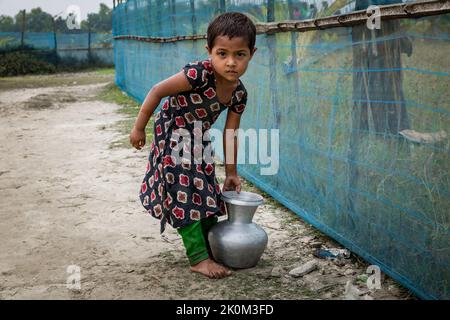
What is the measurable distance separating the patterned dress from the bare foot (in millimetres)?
241

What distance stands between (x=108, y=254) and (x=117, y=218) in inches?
25.3

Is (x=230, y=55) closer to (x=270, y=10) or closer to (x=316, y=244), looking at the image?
(x=316, y=244)

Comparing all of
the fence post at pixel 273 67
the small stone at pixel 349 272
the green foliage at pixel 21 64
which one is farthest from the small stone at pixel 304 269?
the green foliage at pixel 21 64

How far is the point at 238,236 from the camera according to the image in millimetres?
2734

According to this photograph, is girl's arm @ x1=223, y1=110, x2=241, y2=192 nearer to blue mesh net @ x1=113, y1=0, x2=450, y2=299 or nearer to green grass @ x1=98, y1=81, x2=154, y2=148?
blue mesh net @ x1=113, y1=0, x2=450, y2=299

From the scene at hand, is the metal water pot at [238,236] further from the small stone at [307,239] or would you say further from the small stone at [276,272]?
the small stone at [307,239]

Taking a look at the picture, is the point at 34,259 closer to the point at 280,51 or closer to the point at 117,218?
the point at 117,218

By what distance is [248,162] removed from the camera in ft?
15.3

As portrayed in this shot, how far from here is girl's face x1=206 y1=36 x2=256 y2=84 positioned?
8.16 feet

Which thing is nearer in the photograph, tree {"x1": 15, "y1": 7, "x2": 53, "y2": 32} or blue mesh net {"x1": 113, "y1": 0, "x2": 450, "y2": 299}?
blue mesh net {"x1": 113, "y1": 0, "x2": 450, "y2": 299}

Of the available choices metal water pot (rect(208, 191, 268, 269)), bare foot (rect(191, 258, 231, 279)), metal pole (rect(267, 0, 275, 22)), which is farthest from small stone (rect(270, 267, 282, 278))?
metal pole (rect(267, 0, 275, 22))

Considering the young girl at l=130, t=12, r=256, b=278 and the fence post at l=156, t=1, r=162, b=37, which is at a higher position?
the fence post at l=156, t=1, r=162, b=37

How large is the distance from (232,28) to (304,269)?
1311 millimetres

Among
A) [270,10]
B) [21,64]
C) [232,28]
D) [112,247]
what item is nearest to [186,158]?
[232,28]
